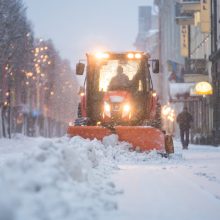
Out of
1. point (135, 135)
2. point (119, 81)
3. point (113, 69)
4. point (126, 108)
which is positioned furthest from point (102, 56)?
point (135, 135)

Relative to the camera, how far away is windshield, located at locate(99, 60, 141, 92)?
16203mm

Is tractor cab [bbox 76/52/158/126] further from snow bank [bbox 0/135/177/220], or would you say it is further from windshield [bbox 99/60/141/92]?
snow bank [bbox 0/135/177/220]

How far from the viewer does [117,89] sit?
16.0 m

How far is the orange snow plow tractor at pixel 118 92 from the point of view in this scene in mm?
15664

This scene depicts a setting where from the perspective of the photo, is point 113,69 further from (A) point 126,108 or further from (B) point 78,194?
(B) point 78,194

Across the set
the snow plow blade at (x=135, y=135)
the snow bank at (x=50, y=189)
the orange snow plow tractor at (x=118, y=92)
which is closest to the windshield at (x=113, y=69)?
the orange snow plow tractor at (x=118, y=92)

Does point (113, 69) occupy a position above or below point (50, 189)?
above

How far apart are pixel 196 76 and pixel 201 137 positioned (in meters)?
3.90

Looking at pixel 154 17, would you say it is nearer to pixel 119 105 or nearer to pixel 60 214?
pixel 119 105

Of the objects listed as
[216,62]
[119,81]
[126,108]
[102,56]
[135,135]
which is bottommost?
[135,135]

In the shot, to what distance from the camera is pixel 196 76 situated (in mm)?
35469

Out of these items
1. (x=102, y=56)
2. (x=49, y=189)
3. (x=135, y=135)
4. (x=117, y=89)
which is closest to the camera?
(x=49, y=189)

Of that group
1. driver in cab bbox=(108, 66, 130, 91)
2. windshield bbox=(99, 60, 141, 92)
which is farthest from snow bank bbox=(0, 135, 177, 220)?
windshield bbox=(99, 60, 141, 92)

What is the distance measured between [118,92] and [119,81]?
41 cm
